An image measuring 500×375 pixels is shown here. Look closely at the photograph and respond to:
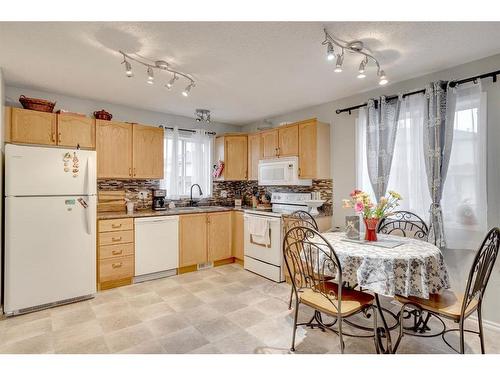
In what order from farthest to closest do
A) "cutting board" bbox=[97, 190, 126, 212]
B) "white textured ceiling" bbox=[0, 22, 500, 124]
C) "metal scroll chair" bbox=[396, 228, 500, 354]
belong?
"cutting board" bbox=[97, 190, 126, 212] < "white textured ceiling" bbox=[0, 22, 500, 124] < "metal scroll chair" bbox=[396, 228, 500, 354]

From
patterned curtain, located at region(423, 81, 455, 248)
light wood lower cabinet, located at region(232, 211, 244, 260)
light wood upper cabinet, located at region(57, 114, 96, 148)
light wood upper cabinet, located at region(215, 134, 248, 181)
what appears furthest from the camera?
light wood upper cabinet, located at region(215, 134, 248, 181)

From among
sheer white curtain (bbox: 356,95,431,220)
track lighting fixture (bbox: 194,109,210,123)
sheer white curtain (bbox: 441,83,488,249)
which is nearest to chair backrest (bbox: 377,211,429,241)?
sheer white curtain (bbox: 356,95,431,220)

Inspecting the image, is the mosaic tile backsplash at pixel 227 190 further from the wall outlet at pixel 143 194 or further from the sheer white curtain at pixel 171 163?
the sheer white curtain at pixel 171 163

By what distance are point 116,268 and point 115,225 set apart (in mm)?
521

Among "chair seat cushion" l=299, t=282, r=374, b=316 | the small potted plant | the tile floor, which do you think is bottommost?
the tile floor

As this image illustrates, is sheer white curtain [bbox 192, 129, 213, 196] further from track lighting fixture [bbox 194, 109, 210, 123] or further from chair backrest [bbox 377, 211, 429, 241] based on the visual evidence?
chair backrest [bbox 377, 211, 429, 241]

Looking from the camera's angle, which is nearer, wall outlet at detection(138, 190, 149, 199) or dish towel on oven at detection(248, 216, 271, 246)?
dish towel on oven at detection(248, 216, 271, 246)

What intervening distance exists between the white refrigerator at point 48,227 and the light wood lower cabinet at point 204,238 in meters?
1.16

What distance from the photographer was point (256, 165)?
4.56 metres

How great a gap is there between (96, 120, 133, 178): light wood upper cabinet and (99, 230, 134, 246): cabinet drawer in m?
0.76

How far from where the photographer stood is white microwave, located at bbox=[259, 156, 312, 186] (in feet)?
12.8

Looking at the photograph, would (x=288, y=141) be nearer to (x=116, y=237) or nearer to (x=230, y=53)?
(x=230, y=53)

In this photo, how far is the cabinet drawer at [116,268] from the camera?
3334mm
